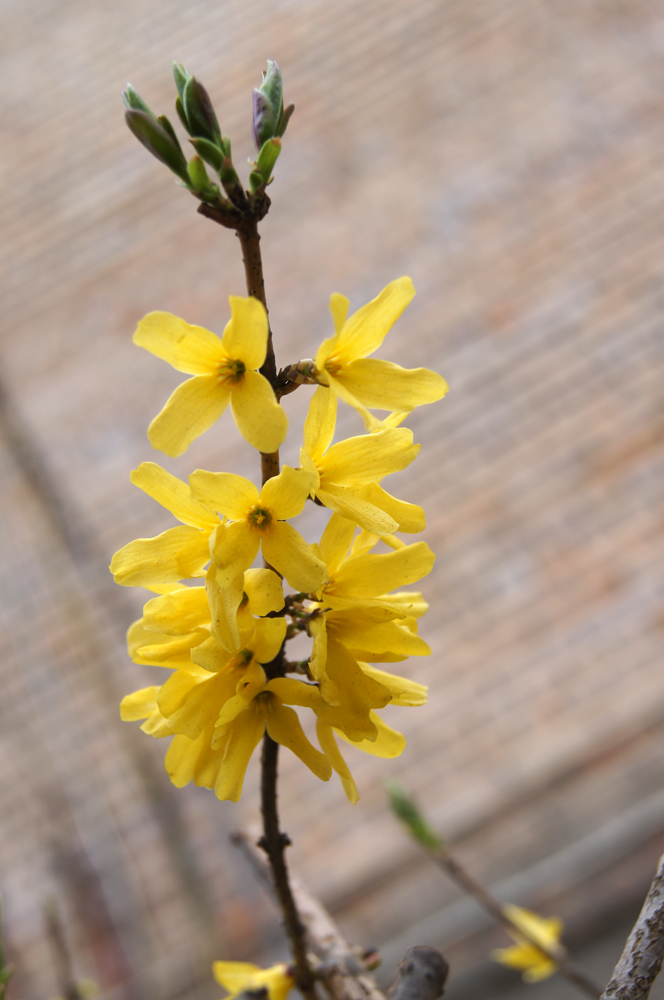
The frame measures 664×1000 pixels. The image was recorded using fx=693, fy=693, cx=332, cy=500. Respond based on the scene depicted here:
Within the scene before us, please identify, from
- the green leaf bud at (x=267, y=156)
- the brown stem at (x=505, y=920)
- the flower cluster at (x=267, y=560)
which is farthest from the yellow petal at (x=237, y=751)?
the brown stem at (x=505, y=920)

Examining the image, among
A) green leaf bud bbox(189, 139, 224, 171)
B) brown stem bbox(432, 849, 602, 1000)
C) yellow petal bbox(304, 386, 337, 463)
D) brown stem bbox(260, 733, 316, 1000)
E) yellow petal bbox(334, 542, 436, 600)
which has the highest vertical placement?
green leaf bud bbox(189, 139, 224, 171)

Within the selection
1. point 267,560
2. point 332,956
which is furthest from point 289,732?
point 332,956

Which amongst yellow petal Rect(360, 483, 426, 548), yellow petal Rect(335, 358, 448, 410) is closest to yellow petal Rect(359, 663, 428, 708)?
yellow petal Rect(360, 483, 426, 548)

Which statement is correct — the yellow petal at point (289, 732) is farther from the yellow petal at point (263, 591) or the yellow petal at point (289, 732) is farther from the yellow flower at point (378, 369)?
the yellow flower at point (378, 369)

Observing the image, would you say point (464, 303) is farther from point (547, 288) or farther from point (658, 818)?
point (658, 818)

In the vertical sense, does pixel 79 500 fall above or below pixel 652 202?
above

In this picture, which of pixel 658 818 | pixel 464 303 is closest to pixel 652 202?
pixel 464 303

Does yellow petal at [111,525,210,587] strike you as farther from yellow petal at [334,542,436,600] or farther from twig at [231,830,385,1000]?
twig at [231,830,385,1000]
